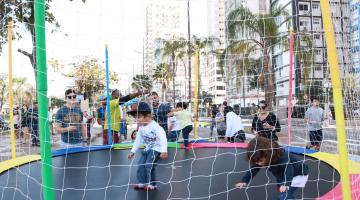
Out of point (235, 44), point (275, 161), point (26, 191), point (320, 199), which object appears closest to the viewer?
point (275, 161)

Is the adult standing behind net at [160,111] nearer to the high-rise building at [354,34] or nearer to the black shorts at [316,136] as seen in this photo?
the black shorts at [316,136]

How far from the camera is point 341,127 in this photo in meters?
2.00

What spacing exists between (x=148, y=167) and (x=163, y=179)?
0.45 meters

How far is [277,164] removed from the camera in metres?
2.38

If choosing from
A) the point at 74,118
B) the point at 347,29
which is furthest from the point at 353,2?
the point at 74,118

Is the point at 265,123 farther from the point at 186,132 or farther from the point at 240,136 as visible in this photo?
the point at 186,132

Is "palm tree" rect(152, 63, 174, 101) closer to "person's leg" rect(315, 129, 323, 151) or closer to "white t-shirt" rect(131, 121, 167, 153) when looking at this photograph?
"person's leg" rect(315, 129, 323, 151)

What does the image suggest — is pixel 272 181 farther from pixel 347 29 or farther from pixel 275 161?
pixel 347 29

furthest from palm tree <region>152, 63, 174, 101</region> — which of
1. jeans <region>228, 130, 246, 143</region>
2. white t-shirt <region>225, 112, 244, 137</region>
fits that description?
white t-shirt <region>225, 112, 244, 137</region>

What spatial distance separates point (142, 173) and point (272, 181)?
1.29m

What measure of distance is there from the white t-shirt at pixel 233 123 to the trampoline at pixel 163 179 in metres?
0.59

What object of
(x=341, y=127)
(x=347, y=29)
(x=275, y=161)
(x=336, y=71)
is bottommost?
(x=275, y=161)

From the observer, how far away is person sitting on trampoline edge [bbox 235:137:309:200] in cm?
217

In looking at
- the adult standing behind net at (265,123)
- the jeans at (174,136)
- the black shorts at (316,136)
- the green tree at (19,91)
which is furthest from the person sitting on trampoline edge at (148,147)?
the green tree at (19,91)
